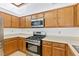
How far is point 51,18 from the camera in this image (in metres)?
1.45

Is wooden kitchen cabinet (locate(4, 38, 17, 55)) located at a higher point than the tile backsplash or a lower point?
lower

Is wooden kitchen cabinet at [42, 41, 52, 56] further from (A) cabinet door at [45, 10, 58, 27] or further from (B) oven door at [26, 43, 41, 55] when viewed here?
(A) cabinet door at [45, 10, 58, 27]

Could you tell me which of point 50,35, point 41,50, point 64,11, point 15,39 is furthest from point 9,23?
point 64,11

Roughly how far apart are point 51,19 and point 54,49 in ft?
1.64

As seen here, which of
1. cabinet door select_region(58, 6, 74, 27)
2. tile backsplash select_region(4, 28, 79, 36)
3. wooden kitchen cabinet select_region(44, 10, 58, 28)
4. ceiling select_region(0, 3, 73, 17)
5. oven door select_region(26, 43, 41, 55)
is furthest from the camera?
oven door select_region(26, 43, 41, 55)

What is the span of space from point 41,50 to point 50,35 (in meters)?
0.34

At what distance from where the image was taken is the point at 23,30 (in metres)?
1.25

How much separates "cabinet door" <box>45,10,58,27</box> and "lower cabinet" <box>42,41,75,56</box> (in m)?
0.34

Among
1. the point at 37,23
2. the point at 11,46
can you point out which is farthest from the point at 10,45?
the point at 37,23

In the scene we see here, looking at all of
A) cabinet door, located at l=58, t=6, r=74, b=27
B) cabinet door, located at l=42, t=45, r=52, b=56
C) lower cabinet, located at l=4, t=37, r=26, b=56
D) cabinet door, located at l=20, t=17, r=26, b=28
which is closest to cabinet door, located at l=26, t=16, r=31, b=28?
cabinet door, located at l=20, t=17, r=26, b=28

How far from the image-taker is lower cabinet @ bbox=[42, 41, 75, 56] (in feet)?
4.95

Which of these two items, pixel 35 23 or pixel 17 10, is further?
pixel 35 23

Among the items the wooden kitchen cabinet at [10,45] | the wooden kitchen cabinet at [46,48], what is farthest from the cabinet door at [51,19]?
the wooden kitchen cabinet at [10,45]

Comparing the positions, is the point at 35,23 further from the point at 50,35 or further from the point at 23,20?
the point at 50,35
